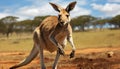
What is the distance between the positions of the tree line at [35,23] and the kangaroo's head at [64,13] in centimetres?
5279

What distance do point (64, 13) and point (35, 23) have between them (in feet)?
180

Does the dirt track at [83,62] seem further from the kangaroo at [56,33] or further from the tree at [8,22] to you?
the tree at [8,22]

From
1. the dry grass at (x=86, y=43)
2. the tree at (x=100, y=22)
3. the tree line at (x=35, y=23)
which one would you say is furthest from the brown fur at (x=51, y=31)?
the tree at (x=100, y=22)

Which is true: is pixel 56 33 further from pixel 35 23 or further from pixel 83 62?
pixel 35 23

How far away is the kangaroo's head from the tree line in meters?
52.8

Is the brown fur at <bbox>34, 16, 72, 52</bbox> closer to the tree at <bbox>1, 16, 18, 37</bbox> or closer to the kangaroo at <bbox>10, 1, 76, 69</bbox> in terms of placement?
the kangaroo at <bbox>10, 1, 76, 69</bbox>

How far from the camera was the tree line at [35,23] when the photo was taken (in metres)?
61.6

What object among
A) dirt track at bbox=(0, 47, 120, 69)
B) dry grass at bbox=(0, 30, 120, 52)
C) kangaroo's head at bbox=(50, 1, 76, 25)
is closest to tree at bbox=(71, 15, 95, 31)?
dry grass at bbox=(0, 30, 120, 52)

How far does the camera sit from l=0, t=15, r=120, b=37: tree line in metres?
61.6

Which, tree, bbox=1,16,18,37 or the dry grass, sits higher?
the dry grass

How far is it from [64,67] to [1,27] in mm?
51599

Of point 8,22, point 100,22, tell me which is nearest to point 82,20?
point 100,22

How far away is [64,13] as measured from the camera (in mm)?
6762

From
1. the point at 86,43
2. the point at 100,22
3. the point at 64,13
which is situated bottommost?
the point at 100,22
